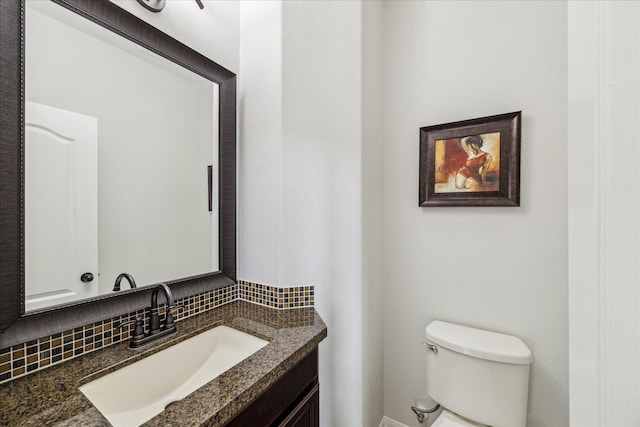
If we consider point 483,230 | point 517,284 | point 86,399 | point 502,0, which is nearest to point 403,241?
point 483,230

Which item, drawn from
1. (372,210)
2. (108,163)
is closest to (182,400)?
(108,163)

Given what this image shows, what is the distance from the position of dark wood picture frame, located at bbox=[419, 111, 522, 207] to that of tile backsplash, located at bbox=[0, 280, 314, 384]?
84 centimetres

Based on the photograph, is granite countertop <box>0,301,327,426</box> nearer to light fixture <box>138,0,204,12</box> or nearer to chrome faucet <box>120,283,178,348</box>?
chrome faucet <box>120,283,178,348</box>

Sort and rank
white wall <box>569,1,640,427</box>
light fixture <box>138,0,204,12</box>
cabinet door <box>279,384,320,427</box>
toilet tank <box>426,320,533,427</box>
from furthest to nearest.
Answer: toilet tank <box>426,320,533,427</box>
light fixture <box>138,0,204,12</box>
cabinet door <box>279,384,320,427</box>
white wall <box>569,1,640,427</box>

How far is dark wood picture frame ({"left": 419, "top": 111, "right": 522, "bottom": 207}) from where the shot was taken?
1213 millimetres

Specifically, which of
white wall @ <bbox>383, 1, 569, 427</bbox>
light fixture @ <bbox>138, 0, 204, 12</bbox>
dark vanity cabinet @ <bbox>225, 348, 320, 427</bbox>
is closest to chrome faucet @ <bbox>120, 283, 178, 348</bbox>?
dark vanity cabinet @ <bbox>225, 348, 320, 427</bbox>

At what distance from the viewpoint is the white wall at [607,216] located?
1.50ft

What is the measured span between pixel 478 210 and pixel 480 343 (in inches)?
23.7

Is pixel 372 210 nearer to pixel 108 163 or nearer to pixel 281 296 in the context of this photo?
pixel 281 296

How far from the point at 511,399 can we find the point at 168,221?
156cm

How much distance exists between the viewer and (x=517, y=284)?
1220 mm

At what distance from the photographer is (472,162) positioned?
130 centimetres

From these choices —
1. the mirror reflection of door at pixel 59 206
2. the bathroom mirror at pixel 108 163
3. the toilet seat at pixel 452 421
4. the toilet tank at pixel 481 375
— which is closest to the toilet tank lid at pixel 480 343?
the toilet tank at pixel 481 375

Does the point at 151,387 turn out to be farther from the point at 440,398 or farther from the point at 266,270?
the point at 440,398
